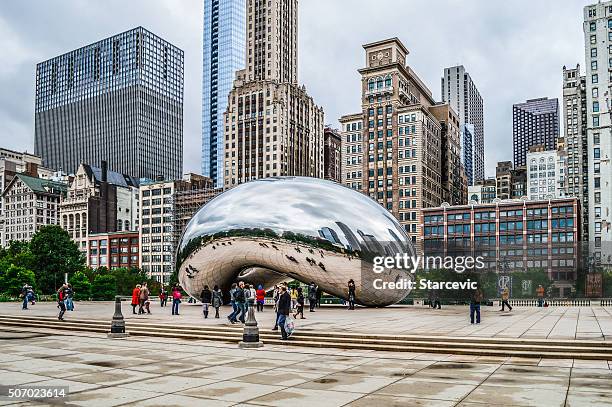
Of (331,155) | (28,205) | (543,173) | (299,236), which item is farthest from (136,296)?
(543,173)

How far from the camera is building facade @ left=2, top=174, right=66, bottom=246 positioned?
172125 millimetres

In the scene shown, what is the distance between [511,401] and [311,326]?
38.7 ft

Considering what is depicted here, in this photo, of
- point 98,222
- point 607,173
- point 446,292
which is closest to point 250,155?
point 98,222

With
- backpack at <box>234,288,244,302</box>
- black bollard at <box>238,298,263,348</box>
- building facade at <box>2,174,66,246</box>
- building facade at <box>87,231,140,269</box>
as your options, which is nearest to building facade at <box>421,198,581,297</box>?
building facade at <box>87,231,140,269</box>

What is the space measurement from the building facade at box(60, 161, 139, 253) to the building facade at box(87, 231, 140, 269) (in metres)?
2.97

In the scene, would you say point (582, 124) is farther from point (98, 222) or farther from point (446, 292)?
point (98, 222)

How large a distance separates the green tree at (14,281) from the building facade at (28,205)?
397 ft

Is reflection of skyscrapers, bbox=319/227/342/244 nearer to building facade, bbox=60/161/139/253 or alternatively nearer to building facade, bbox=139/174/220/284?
building facade, bbox=139/174/220/284

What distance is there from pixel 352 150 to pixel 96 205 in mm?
69652

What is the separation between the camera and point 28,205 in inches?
6786

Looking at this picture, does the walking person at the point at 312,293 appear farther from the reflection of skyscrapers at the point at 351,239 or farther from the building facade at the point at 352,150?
the building facade at the point at 352,150

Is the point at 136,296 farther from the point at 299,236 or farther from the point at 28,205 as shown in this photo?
the point at 28,205

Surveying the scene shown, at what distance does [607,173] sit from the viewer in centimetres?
10956

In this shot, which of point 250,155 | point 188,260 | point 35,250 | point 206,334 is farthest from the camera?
Result: point 250,155
